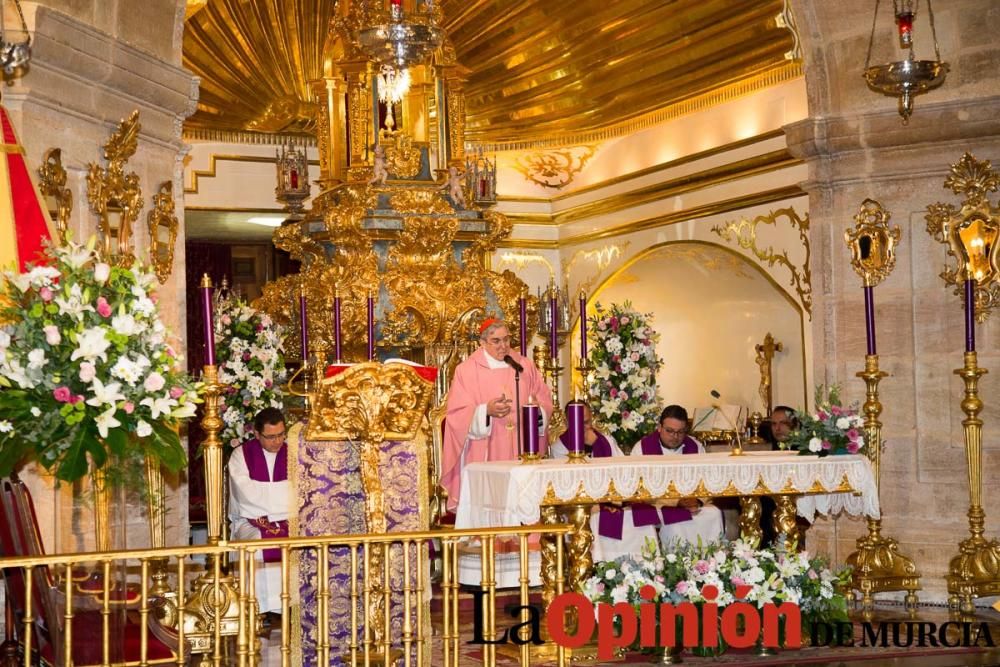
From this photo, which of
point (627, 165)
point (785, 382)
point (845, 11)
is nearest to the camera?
point (845, 11)

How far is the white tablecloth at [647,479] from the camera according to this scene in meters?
6.97

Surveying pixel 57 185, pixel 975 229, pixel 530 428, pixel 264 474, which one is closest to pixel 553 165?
pixel 975 229

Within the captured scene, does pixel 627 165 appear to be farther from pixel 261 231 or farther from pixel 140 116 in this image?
pixel 140 116

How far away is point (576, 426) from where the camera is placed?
755 cm

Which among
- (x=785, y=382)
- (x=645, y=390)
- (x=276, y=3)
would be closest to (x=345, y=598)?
(x=645, y=390)

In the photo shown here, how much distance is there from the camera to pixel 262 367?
9609 millimetres

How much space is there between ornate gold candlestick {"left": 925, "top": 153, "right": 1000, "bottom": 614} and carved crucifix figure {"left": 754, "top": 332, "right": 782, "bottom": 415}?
12.4ft

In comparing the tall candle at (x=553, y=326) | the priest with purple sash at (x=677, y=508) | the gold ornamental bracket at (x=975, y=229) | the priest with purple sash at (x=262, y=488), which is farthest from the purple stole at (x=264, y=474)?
the gold ornamental bracket at (x=975, y=229)

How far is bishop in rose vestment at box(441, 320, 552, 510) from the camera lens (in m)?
8.84

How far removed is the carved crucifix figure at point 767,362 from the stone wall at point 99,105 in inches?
252

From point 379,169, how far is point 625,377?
2545 millimetres

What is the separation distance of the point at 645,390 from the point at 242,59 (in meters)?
5.39

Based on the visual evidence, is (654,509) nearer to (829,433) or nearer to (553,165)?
(829,433)

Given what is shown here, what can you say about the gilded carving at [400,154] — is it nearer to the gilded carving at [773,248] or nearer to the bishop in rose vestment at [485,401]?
the gilded carving at [773,248]
